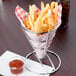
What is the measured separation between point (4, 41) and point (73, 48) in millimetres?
377

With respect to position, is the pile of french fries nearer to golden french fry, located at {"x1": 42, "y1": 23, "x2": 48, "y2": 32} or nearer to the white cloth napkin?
golden french fry, located at {"x1": 42, "y1": 23, "x2": 48, "y2": 32}

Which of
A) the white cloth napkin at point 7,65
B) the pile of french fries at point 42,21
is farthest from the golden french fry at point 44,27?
the white cloth napkin at point 7,65

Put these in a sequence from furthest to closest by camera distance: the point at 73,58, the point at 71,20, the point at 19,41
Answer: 1. the point at 71,20
2. the point at 19,41
3. the point at 73,58

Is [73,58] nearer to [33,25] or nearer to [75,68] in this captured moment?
[75,68]

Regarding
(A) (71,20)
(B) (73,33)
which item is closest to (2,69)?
Answer: (B) (73,33)

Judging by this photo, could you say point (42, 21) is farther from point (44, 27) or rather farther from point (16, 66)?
point (16, 66)

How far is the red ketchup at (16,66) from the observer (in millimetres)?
773

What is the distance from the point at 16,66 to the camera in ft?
2.58

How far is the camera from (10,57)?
88 centimetres

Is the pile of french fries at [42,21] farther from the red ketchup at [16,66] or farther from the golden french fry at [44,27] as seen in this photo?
the red ketchup at [16,66]

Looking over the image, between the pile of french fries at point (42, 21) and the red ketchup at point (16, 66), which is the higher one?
the pile of french fries at point (42, 21)

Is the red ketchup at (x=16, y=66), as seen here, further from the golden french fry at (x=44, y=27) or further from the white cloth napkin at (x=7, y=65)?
the golden french fry at (x=44, y=27)

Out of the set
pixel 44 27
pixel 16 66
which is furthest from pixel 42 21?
pixel 16 66

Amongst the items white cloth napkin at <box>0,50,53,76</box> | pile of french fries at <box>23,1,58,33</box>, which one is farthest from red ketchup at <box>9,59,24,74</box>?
pile of french fries at <box>23,1,58,33</box>
